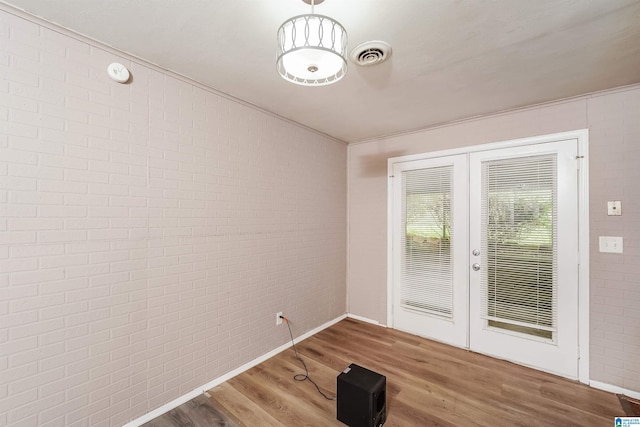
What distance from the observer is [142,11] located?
1432 millimetres

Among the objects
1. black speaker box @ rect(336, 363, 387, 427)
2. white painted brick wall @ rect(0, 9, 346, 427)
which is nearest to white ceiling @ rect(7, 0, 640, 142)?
white painted brick wall @ rect(0, 9, 346, 427)

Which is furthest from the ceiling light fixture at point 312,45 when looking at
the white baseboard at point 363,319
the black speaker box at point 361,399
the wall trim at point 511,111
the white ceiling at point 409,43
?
the white baseboard at point 363,319

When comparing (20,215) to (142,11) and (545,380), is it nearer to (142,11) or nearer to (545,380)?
(142,11)

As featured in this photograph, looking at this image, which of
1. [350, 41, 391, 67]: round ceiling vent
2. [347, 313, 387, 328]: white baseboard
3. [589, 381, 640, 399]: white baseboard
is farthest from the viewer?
[347, 313, 387, 328]: white baseboard

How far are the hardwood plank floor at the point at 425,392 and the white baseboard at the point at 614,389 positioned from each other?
0.05 meters

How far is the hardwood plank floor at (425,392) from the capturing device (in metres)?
1.94

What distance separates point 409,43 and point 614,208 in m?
2.25

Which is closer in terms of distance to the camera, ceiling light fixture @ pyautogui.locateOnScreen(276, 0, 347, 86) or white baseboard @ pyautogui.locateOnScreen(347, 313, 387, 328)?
ceiling light fixture @ pyautogui.locateOnScreen(276, 0, 347, 86)

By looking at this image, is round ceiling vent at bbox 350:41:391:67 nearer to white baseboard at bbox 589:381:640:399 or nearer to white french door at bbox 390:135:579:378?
white french door at bbox 390:135:579:378

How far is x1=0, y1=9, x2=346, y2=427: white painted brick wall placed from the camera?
4.74 ft

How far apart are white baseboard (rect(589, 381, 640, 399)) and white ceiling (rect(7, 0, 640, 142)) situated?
8.22ft

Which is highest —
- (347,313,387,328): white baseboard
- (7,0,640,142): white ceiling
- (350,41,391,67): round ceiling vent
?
(7,0,640,142): white ceiling

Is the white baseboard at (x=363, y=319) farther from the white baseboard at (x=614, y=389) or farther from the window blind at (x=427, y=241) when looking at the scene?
the white baseboard at (x=614, y=389)

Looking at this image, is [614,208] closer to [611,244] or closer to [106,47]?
[611,244]
